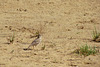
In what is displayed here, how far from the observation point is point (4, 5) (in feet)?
58.4

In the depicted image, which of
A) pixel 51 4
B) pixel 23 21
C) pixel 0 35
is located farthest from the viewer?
pixel 51 4

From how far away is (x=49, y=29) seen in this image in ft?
44.6

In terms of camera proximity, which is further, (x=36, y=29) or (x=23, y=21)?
(x=23, y=21)

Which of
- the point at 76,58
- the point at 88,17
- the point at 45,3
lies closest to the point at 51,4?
the point at 45,3

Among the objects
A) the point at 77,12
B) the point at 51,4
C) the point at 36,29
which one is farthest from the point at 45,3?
the point at 36,29

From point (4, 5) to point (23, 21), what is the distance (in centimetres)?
313

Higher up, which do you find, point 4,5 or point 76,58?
point 4,5

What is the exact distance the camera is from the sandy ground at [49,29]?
9.14m

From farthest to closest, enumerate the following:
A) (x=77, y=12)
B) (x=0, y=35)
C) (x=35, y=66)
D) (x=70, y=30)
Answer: (x=77, y=12)
(x=70, y=30)
(x=0, y=35)
(x=35, y=66)

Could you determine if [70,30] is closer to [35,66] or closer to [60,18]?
[60,18]

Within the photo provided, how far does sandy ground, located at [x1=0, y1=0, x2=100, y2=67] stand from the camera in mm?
9141

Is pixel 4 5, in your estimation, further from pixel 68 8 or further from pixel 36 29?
pixel 36 29

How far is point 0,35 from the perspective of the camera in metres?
12.5

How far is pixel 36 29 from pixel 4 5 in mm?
4748
